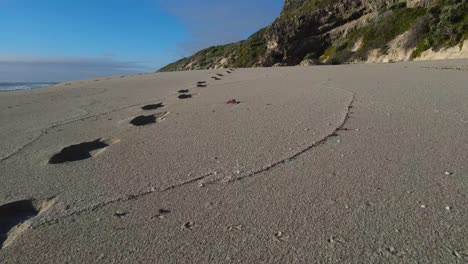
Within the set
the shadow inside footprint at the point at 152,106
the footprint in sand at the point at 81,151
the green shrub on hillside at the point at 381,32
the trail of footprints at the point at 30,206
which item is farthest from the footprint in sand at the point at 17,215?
the green shrub on hillside at the point at 381,32

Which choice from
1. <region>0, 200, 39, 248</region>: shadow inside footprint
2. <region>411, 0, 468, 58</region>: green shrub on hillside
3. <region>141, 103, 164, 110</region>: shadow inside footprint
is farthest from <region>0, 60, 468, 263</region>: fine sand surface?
<region>411, 0, 468, 58</region>: green shrub on hillside

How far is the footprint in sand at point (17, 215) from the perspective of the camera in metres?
1.90

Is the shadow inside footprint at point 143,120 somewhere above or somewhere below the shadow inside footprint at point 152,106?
above

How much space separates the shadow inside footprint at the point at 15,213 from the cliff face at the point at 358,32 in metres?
16.3

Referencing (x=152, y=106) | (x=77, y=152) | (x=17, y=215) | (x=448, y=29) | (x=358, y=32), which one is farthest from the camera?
(x=358, y=32)

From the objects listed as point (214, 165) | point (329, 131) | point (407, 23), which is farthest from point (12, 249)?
point (407, 23)

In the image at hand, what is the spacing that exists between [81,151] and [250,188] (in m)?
1.81

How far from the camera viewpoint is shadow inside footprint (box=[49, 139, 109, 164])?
3.12m

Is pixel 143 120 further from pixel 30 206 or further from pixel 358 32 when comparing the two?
pixel 358 32

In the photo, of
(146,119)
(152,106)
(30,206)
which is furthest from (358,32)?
(30,206)

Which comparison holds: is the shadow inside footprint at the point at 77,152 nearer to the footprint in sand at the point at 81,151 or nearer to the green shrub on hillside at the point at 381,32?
the footprint in sand at the point at 81,151

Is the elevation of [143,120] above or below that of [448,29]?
below

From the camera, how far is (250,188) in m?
2.23

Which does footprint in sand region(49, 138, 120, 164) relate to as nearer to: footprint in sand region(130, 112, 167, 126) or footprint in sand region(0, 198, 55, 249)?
footprint in sand region(130, 112, 167, 126)
